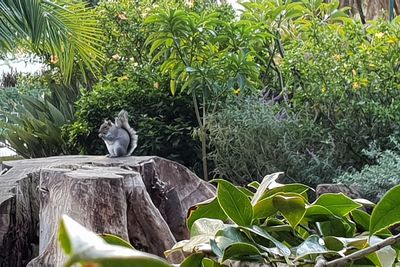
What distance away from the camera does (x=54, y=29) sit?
237 inches

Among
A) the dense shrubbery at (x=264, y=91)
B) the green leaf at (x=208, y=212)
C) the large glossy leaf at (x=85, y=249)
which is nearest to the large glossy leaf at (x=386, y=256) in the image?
the green leaf at (x=208, y=212)

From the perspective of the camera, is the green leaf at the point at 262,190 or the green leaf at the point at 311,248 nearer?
the green leaf at the point at 311,248

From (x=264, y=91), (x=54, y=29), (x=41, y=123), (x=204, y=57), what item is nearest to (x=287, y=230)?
(x=204, y=57)

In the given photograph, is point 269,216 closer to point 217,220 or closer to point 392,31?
point 217,220

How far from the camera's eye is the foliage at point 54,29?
17.5ft

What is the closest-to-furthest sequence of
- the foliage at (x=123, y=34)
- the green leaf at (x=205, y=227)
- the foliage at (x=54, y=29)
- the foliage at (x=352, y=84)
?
the green leaf at (x=205, y=227) < the foliage at (x=352, y=84) < the foliage at (x=54, y=29) < the foliage at (x=123, y=34)

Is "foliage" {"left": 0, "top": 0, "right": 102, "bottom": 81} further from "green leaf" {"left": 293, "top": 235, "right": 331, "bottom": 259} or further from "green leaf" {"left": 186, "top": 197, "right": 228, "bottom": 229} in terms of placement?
"green leaf" {"left": 293, "top": 235, "right": 331, "bottom": 259}

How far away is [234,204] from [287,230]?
0.09 m

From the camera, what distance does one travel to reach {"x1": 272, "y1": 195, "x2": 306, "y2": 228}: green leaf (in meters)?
0.77

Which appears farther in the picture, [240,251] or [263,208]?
[263,208]

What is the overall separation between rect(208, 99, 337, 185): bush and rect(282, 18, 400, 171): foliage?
6.7 inches

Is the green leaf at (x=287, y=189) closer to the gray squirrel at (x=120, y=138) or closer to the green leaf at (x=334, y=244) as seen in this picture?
the green leaf at (x=334, y=244)

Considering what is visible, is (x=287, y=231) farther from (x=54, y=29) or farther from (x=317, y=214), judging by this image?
(x=54, y=29)

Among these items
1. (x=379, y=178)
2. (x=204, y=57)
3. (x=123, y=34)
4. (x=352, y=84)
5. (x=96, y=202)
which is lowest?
(x=379, y=178)
